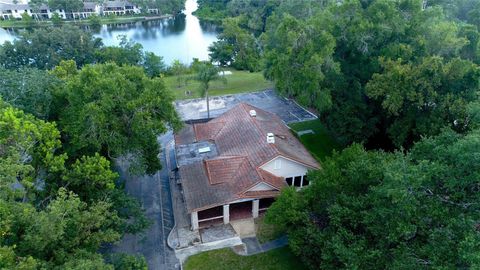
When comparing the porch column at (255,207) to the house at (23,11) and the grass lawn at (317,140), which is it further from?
the house at (23,11)

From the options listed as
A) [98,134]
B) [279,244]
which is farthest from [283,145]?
[98,134]

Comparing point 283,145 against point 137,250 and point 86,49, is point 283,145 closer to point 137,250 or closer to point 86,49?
point 137,250

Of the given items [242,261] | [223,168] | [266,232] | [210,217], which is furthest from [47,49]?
[242,261]

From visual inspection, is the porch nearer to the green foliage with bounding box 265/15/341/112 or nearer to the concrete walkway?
the concrete walkway

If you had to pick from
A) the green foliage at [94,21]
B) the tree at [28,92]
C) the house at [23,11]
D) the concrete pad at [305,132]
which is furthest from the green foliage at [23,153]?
the house at [23,11]

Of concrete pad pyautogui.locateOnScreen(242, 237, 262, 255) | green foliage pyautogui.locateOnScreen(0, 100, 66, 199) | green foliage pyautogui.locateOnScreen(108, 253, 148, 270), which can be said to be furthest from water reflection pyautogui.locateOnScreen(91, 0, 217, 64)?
green foliage pyautogui.locateOnScreen(108, 253, 148, 270)

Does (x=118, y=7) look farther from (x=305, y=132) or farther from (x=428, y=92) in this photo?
(x=428, y=92)
